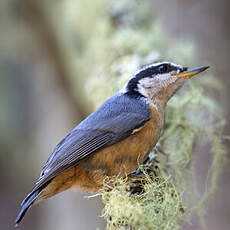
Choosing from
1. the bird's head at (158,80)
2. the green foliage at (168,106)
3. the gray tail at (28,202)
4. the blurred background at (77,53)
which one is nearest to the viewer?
the green foliage at (168,106)

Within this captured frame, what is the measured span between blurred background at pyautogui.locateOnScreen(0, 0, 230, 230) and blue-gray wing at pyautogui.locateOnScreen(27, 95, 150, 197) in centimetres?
52

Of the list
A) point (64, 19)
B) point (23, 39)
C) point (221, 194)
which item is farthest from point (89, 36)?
point (221, 194)

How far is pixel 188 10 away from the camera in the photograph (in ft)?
15.6

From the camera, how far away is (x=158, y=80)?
10.5 ft

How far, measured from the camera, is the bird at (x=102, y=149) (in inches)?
109

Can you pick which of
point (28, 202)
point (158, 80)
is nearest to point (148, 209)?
point (28, 202)

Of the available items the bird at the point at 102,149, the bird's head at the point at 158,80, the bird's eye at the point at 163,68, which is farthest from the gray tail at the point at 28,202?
the bird's eye at the point at 163,68

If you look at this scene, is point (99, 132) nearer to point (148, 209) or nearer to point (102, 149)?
point (102, 149)

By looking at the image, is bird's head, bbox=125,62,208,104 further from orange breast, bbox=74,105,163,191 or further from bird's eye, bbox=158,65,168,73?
orange breast, bbox=74,105,163,191

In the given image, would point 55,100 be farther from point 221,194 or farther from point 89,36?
point 221,194

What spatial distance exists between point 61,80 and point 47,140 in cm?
87

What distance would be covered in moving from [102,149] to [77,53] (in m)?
2.50

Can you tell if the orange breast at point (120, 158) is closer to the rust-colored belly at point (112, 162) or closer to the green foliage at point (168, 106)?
the rust-colored belly at point (112, 162)

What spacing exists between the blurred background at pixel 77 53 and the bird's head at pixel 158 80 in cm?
28
